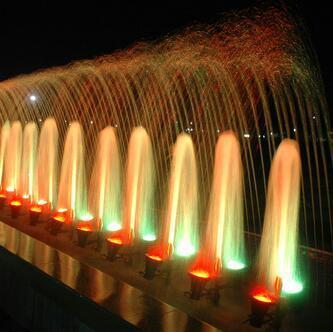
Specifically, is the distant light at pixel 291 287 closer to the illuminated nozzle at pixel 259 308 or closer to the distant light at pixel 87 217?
the illuminated nozzle at pixel 259 308

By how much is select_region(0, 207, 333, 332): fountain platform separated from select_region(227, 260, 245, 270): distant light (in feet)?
0.44

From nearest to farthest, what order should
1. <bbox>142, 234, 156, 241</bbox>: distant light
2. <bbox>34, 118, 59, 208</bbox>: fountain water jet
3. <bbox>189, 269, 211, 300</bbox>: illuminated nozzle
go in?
<bbox>189, 269, 211, 300</bbox>: illuminated nozzle, <bbox>142, 234, 156, 241</bbox>: distant light, <bbox>34, 118, 59, 208</bbox>: fountain water jet

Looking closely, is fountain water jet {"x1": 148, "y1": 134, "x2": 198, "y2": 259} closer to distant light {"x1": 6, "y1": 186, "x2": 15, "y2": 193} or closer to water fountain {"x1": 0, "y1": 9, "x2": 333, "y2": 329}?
water fountain {"x1": 0, "y1": 9, "x2": 333, "y2": 329}

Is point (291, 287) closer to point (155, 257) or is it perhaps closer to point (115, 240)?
point (155, 257)

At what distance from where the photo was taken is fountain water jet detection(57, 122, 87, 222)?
11.6 m

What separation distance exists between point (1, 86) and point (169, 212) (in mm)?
13613

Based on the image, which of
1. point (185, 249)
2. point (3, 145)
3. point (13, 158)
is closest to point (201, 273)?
point (185, 249)

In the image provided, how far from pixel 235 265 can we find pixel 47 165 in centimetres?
776

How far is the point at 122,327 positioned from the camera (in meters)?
5.15

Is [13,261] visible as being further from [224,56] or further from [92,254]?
[224,56]

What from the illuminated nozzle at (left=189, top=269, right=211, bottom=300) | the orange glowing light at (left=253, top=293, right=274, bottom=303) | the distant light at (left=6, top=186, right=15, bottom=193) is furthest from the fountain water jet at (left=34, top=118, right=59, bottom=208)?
the orange glowing light at (left=253, top=293, right=274, bottom=303)

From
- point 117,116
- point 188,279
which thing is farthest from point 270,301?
point 117,116

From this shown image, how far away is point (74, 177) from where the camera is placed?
12.0 metres

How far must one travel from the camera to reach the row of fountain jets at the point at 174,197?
21.9ft
